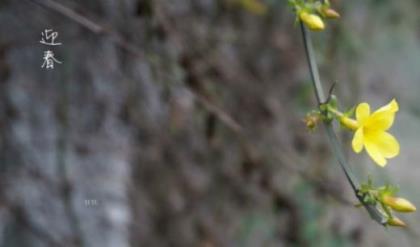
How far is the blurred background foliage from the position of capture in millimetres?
1897

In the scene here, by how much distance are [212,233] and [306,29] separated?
148 centimetres

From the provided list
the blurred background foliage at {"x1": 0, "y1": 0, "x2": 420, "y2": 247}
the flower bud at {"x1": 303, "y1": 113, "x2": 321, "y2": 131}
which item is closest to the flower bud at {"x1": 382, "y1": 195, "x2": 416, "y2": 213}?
the flower bud at {"x1": 303, "y1": 113, "x2": 321, "y2": 131}

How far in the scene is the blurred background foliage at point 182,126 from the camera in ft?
6.23

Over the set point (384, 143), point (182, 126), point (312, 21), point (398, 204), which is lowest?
point (398, 204)

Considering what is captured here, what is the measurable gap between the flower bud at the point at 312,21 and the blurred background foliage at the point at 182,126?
569mm

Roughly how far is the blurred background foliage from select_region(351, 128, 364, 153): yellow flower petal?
0.61 meters

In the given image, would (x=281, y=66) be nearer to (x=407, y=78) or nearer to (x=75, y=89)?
(x=407, y=78)

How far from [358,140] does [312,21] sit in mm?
Answer: 184

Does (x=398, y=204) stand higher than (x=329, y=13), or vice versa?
(x=329, y=13)

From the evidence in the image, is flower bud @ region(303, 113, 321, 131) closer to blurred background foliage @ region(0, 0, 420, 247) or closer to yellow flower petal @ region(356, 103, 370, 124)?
yellow flower petal @ region(356, 103, 370, 124)

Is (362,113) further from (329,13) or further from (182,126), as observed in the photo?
(182,126)

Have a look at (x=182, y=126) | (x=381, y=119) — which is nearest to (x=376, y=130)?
(x=381, y=119)

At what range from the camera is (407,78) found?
132 inches

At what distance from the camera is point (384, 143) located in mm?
1103
